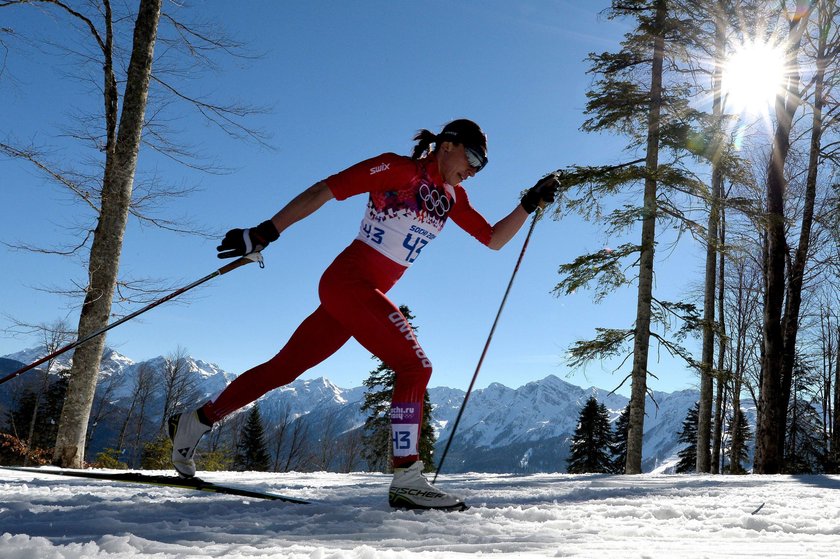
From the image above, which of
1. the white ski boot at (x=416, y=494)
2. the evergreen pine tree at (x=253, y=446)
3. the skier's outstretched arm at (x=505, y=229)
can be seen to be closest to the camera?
the white ski boot at (x=416, y=494)

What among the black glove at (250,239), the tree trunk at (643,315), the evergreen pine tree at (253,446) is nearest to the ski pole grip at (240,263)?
the black glove at (250,239)

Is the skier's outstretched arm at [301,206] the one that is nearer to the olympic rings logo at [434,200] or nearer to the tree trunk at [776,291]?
the olympic rings logo at [434,200]

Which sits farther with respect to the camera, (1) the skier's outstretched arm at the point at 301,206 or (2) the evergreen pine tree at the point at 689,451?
(2) the evergreen pine tree at the point at 689,451

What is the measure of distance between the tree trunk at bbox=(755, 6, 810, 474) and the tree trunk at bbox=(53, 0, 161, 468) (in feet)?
38.1

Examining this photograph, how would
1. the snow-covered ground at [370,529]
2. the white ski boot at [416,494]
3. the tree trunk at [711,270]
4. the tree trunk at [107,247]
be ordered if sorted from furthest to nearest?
the tree trunk at [711,270], the tree trunk at [107,247], the white ski boot at [416,494], the snow-covered ground at [370,529]

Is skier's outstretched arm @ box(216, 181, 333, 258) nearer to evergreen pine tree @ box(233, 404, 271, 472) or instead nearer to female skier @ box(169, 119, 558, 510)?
female skier @ box(169, 119, 558, 510)

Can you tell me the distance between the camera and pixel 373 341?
280cm

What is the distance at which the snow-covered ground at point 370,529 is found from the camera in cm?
163

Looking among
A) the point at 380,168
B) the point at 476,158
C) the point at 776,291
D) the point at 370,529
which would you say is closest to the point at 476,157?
the point at 476,158

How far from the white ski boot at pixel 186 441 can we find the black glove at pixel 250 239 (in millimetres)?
966

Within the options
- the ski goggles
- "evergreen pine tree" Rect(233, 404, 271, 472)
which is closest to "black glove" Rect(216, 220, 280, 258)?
the ski goggles

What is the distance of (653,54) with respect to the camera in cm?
1272

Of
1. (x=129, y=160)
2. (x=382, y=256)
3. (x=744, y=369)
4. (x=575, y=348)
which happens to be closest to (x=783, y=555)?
(x=382, y=256)

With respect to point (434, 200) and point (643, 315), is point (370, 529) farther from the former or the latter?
point (643, 315)
